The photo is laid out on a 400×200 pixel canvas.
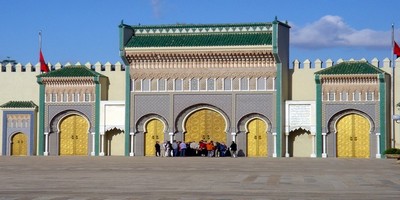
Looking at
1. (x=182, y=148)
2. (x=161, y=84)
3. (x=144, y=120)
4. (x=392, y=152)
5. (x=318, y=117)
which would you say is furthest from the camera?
(x=144, y=120)

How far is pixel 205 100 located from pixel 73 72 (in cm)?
797

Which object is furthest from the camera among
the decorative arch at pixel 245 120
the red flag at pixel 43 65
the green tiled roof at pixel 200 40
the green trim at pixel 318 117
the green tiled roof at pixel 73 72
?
the red flag at pixel 43 65

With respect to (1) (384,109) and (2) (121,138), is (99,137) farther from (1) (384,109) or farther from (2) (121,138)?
(1) (384,109)

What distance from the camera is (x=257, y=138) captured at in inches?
2115

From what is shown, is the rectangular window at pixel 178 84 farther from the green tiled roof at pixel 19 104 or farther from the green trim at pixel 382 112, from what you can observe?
the green trim at pixel 382 112

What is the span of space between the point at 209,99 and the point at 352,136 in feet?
26.6

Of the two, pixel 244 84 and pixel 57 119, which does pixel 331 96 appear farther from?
pixel 57 119

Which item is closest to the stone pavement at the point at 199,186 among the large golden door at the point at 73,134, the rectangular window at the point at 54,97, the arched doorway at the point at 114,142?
the arched doorway at the point at 114,142

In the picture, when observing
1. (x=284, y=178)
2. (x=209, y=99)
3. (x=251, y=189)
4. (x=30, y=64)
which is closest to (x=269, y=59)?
(x=209, y=99)

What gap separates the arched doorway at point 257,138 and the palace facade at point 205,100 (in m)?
0.05

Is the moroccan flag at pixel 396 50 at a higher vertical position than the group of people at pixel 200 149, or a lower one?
higher

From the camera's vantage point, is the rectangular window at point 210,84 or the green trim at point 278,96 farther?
the rectangular window at point 210,84

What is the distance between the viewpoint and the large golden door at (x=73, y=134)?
185ft

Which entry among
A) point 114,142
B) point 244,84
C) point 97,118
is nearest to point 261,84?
point 244,84
